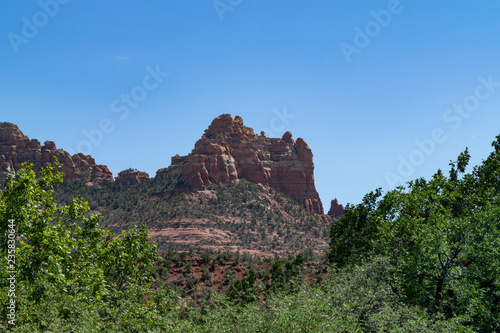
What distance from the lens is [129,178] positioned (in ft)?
406

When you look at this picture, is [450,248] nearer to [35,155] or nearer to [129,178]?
[129,178]

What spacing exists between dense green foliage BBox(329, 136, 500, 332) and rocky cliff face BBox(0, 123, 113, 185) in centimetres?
11603

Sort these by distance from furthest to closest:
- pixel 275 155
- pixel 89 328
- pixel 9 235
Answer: pixel 275 155 < pixel 9 235 < pixel 89 328

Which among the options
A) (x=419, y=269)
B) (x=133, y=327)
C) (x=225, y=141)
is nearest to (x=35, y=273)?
(x=133, y=327)

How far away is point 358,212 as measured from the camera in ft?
83.5

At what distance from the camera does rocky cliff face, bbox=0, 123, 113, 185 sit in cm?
12106

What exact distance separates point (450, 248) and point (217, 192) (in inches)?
3684

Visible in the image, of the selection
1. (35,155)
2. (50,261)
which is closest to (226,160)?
(35,155)

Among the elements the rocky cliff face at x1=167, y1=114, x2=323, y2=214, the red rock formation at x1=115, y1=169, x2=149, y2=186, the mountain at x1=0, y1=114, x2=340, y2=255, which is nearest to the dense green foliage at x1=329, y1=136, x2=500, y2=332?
the mountain at x1=0, y1=114, x2=340, y2=255

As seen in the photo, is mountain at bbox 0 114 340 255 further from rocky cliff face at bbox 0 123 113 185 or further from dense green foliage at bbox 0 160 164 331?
dense green foliage at bbox 0 160 164 331

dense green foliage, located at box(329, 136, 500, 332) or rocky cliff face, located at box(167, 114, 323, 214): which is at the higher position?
rocky cliff face, located at box(167, 114, 323, 214)

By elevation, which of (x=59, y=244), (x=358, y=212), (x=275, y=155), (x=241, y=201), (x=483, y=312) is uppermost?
(x=275, y=155)

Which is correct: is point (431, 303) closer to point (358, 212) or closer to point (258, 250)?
point (358, 212)

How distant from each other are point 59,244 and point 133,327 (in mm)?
3781
